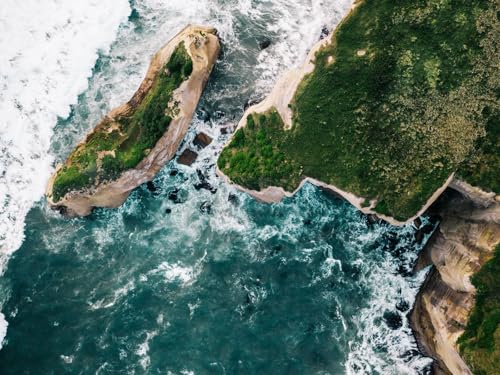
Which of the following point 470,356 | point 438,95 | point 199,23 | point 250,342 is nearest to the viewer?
point 470,356

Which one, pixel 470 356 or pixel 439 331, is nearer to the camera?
pixel 470 356

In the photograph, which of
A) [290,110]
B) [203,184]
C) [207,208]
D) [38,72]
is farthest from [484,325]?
[38,72]

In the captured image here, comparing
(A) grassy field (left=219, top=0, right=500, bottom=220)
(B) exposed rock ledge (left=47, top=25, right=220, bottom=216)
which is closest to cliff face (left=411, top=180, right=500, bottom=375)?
(A) grassy field (left=219, top=0, right=500, bottom=220)

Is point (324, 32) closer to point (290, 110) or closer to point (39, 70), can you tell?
point (290, 110)

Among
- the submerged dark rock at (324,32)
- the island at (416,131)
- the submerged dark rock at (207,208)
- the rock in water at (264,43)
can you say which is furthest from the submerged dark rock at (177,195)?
the submerged dark rock at (324,32)

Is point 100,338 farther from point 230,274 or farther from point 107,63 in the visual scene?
point 107,63

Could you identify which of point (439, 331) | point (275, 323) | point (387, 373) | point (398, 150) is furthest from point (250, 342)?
point (398, 150)

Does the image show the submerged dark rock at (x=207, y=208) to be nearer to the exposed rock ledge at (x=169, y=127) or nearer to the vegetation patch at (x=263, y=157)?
the vegetation patch at (x=263, y=157)
